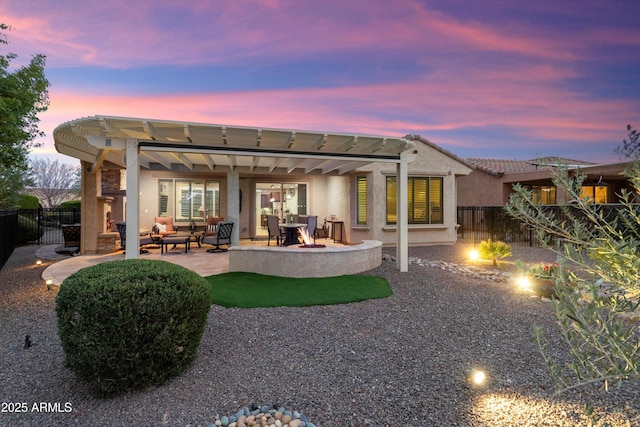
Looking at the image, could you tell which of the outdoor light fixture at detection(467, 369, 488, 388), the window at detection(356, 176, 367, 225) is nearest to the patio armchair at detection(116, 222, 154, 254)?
the window at detection(356, 176, 367, 225)

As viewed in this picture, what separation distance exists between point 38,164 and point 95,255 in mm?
34873

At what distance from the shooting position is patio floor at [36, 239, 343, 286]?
7942mm

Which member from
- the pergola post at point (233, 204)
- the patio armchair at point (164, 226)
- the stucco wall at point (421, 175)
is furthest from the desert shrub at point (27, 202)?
the stucco wall at point (421, 175)

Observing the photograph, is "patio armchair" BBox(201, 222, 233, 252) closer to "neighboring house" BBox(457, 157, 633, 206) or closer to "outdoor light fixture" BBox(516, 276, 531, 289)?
"outdoor light fixture" BBox(516, 276, 531, 289)

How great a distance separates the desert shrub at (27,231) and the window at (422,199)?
16.1 metres

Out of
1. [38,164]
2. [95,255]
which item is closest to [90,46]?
[95,255]

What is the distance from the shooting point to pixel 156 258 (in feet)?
32.9

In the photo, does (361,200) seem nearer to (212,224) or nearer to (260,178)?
(260,178)

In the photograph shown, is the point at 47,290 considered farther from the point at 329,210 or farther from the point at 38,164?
the point at 38,164

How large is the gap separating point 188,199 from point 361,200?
24.4ft

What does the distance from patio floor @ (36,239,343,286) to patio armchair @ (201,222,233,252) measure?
351 millimetres

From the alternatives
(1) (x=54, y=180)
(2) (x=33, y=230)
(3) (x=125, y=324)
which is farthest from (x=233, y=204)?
(1) (x=54, y=180)

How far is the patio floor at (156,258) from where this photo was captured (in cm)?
794

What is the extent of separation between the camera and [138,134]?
7086 millimetres
